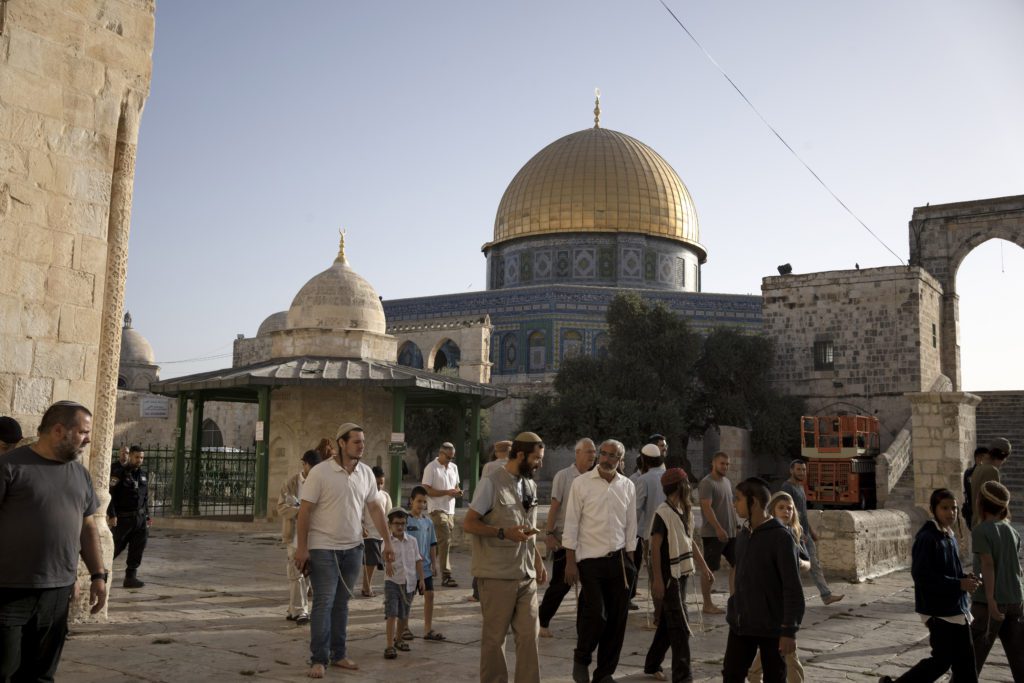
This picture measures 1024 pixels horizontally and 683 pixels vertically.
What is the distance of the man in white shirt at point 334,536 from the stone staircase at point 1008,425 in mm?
17262

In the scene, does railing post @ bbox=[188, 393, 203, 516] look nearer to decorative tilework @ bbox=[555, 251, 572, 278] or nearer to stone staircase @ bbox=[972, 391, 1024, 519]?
stone staircase @ bbox=[972, 391, 1024, 519]

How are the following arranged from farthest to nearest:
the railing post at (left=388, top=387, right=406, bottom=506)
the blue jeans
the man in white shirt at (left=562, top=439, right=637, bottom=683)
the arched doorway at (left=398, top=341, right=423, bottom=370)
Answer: the arched doorway at (left=398, top=341, right=423, bottom=370) < the railing post at (left=388, top=387, right=406, bottom=506) < the blue jeans < the man in white shirt at (left=562, top=439, right=637, bottom=683)

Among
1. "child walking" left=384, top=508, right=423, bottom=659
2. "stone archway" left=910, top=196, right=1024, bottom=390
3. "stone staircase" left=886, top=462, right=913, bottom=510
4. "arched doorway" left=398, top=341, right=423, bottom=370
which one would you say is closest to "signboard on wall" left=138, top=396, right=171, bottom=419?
"arched doorway" left=398, top=341, right=423, bottom=370

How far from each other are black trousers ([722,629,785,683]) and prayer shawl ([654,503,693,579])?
1263 mm

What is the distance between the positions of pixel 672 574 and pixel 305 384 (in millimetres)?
10713

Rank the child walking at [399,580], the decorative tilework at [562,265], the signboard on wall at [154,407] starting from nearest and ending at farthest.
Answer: the child walking at [399,580], the signboard on wall at [154,407], the decorative tilework at [562,265]

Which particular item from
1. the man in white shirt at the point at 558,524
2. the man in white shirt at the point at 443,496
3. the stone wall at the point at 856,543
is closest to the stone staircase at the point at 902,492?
the stone wall at the point at 856,543

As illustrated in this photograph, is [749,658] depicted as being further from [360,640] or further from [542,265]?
[542,265]

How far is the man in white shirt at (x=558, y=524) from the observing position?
6090 mm

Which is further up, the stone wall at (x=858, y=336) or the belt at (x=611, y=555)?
the stone wall at (x=858, y=336)

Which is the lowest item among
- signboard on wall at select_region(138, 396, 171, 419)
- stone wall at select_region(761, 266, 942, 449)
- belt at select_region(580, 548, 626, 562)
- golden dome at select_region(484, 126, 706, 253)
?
belt at select_region(580, 548, 626, 562)

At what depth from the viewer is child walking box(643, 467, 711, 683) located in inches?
206

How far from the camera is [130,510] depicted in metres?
8.38

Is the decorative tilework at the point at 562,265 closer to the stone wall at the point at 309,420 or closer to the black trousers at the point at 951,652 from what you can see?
the stone wall at the point at 309,420
